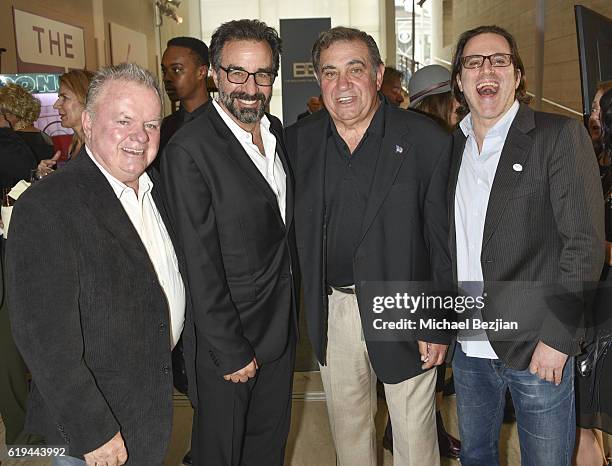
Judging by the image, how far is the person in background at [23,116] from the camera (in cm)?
360

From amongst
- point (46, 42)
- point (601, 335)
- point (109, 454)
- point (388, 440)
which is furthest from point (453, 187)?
point (46, 42)

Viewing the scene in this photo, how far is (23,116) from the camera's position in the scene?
364 centimetres

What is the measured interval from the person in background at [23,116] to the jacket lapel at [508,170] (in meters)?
2.85

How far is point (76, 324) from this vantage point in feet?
4.65

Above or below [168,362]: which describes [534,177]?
above

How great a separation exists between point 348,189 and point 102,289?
924mm

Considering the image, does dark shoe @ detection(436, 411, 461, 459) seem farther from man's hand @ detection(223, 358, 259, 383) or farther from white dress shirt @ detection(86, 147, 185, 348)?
white dress shirt @ detection(86, 147, 185, 348)

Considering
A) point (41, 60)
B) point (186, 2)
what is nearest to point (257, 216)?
point (41, 60)

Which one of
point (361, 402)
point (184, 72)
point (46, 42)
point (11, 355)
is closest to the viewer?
point (361, 402)

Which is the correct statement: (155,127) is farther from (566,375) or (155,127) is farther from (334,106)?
(566,375)

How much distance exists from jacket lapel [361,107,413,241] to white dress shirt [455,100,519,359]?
206 mm

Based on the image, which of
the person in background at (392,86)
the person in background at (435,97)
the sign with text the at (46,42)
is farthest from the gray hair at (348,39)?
the sign with text the at (46,42)

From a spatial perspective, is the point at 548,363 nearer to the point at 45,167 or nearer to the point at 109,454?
the point at 109,454

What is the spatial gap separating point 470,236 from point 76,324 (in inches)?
47.2
